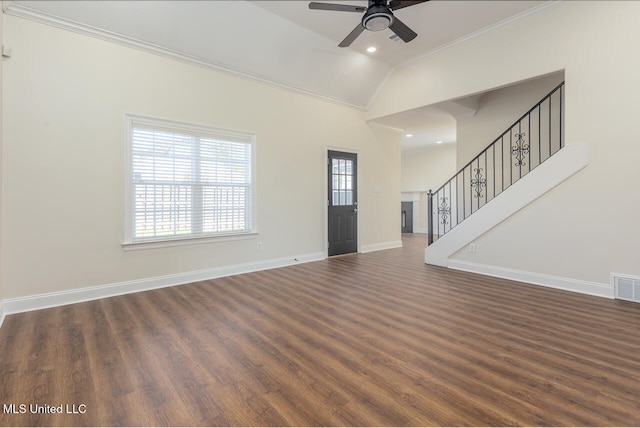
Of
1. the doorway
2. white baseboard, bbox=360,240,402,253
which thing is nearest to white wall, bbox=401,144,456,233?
the doorway

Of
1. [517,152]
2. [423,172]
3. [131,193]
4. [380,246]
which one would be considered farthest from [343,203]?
[423,172]

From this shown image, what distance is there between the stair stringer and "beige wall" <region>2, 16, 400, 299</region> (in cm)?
307

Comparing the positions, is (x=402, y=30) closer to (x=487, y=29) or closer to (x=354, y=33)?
(x=354, y=33)

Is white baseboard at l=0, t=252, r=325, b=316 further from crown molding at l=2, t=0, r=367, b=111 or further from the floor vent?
the floor vent

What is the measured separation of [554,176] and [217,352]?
447 cm

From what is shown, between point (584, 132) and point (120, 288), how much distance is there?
6.19 metres

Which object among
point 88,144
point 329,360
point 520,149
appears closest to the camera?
point 329,360

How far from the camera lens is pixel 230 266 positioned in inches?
188

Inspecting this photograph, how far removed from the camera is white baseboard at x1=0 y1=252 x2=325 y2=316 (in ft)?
10.5

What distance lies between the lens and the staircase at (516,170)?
3.90m

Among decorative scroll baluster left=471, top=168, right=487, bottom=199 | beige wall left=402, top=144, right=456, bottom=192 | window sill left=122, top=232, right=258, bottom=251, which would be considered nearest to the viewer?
window sill left=122, top=232, right=258, bottom=251

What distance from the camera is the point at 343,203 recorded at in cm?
636

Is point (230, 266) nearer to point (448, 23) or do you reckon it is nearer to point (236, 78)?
point (236, 78)

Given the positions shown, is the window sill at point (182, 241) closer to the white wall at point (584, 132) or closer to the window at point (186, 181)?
the window at point (186, 181)
